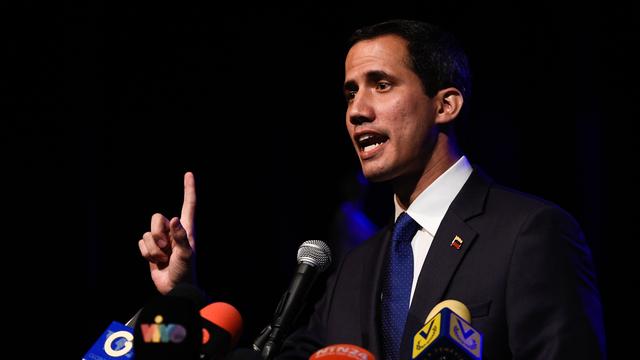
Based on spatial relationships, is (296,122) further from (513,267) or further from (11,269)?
(513,267)

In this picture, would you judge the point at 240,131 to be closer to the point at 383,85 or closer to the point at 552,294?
the point at 383,85

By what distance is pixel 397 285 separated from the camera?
1.78 m

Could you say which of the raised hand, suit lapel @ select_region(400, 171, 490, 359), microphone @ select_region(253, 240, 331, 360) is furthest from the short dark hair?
the raised hand

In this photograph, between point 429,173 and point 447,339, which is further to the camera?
point 429,173

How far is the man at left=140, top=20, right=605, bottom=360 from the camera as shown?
5.00ft

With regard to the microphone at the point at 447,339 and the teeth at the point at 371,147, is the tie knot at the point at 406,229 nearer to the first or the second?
the teeth at the point at 371,147

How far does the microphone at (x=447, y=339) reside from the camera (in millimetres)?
975

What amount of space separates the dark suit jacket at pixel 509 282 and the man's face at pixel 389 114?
0.20m

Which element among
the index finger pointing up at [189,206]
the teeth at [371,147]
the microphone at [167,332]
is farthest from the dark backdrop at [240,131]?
the microphone at [167,332]

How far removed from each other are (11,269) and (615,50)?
4.83 meters

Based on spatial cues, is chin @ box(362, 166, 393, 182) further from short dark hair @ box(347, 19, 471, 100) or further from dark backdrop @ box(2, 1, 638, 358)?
dark backdrop @ box(2, 1, 638, 358)

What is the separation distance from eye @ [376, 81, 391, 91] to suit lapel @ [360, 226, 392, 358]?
0.46 meters

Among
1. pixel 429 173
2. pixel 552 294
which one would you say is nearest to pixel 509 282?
pixel 552 294

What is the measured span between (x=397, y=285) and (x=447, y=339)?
808mm
